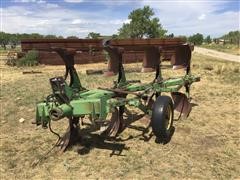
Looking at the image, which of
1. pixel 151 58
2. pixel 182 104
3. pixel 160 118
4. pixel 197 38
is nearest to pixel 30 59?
pixel 151 58

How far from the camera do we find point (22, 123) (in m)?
7.15

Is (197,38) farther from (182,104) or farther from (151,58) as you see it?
(151,58)

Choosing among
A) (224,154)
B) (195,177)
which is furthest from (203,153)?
(195,177)

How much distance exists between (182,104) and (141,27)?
28.5 m

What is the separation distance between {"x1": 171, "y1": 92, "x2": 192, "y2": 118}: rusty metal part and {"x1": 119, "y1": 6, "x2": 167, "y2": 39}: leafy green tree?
27.6 m

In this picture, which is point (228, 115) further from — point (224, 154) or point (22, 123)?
point (22, 123)

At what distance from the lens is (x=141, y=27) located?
116 ft

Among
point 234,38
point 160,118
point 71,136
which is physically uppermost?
point 234,38

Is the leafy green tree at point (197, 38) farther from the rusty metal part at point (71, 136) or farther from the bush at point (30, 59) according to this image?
the rusty metal part at point (71, 136)

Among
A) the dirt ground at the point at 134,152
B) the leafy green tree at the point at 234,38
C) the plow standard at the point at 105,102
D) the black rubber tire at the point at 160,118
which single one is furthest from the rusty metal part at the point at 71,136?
the leafy green tree at the point at 234,38

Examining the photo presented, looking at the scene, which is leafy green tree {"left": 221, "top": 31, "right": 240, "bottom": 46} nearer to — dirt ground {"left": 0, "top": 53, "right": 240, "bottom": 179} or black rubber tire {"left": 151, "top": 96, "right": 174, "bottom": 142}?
dirt ground {"left": 0, "top": 53, "right": 240, "bottom": 179}

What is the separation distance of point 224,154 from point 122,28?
1255 inches

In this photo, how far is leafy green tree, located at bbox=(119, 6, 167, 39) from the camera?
3500 cm

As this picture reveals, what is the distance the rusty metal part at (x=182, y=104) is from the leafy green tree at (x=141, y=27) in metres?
27.6
